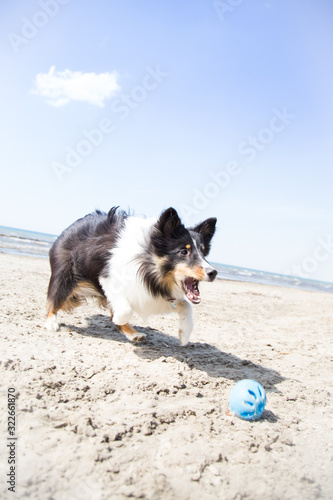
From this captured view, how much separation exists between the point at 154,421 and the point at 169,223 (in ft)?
7.47

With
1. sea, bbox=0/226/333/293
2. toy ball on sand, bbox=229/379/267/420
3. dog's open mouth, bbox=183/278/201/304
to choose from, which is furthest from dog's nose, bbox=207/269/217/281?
sea, bbox=0/226/333/293

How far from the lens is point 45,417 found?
8.23ft

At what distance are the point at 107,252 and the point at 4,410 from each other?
244cm

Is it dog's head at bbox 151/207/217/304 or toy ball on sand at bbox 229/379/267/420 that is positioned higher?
dog's head at bbox 151/207/217/304

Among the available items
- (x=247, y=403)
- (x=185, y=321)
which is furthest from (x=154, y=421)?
(x=185, y=321)

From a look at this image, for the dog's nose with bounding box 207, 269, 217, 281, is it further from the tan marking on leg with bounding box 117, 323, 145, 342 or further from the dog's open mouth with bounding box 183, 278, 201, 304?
the tan marking on leg with bounding box 117, 323, 145, 342

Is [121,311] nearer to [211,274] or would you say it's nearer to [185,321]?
[185,321]

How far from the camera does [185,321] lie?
4438mm

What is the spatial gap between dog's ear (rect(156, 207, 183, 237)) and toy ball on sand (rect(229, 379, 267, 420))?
1.98 m

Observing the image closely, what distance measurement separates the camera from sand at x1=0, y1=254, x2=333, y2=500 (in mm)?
2014

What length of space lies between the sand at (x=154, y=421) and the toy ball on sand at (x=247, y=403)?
6cm

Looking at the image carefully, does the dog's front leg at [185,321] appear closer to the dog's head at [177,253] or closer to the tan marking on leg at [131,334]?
the dog's head at [177,253]

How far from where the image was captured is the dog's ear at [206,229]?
4.77 meters

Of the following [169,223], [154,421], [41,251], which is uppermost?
[169,223]
